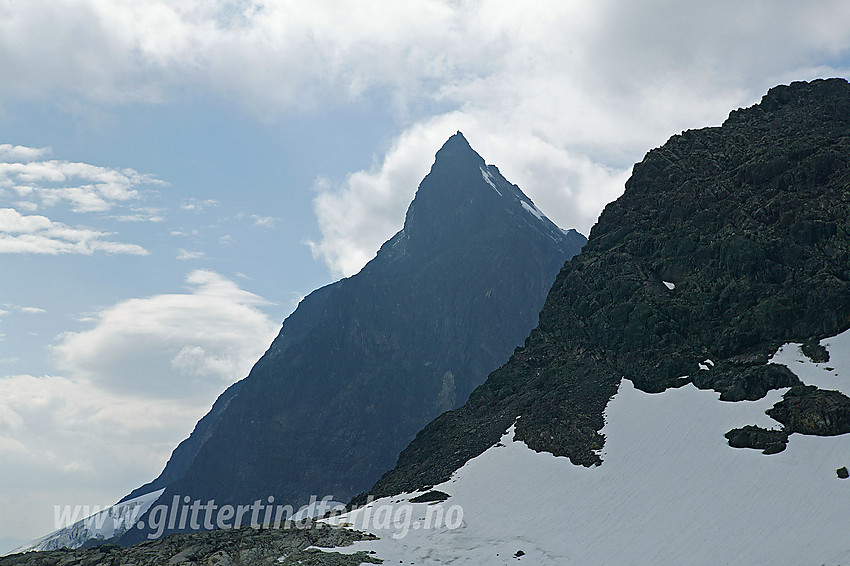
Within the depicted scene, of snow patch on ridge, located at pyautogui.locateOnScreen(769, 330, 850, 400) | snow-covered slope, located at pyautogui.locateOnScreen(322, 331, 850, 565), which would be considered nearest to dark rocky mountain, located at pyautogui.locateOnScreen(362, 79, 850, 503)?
snow patch on ridge, located at pyautogui.locateOnScreen(769, 330, 850, 400)

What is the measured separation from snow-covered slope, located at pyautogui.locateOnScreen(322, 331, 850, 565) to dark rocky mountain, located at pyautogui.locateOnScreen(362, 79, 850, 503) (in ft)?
5.60

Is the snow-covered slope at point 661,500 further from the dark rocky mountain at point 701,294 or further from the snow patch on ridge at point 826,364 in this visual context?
the dark rocky mountain at point 701,294

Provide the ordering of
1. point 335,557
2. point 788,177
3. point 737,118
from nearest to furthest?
point 335,557 < point 788,177 < point 737,118

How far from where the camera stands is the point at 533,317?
198250mm

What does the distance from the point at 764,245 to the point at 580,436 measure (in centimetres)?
2876

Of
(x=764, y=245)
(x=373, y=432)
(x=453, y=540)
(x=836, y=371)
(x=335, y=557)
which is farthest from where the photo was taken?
(x=373, y=432)

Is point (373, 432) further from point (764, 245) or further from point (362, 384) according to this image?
point (764, 245)

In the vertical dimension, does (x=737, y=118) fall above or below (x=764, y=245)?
above

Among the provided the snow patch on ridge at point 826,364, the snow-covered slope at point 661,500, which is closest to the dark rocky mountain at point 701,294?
the snow patch on ridge at point 826,364

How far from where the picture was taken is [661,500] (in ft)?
130

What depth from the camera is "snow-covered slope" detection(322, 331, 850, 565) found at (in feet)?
109

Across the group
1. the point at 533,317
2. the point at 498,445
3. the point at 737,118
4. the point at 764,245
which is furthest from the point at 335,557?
the point at 533,317

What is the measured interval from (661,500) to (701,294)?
29.3 meters

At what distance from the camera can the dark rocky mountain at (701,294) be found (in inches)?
2063
